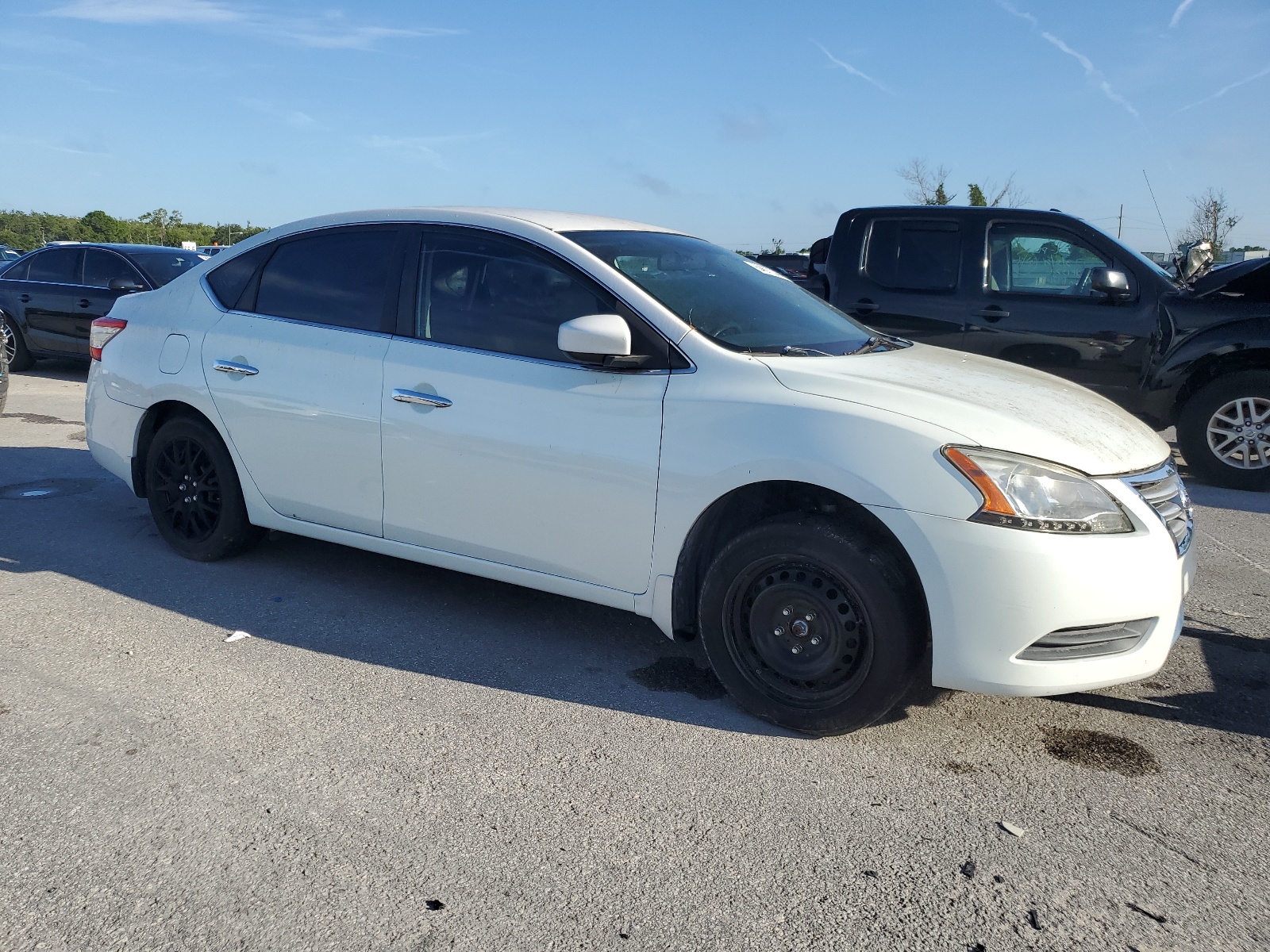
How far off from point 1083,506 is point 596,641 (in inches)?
79.6

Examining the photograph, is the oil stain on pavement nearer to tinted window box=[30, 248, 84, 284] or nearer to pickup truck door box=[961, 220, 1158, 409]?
pickup truck door box=[961, 220, 1158, 409]

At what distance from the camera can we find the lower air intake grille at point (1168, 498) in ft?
11.4

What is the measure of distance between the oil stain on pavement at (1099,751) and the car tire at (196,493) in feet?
12.0

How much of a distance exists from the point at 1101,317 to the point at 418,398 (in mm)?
5686

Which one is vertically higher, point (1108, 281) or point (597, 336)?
point (1108, 281)

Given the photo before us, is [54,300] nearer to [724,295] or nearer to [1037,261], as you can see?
[1037,261]

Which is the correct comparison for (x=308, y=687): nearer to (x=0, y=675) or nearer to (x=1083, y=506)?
(x=0, y=675)

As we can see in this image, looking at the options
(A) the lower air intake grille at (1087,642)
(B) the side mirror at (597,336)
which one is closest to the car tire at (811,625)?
(A) the lower air intake grille at (1087,642)

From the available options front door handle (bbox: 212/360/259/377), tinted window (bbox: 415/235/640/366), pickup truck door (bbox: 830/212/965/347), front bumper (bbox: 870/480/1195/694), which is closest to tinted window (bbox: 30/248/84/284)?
→ front door handle (bbox: 212/360/259/377)

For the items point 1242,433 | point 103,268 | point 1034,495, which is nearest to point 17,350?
point 103,268

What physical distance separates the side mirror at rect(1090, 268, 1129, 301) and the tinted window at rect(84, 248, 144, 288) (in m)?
10.1

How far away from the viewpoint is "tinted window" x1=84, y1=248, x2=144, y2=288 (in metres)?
12.4

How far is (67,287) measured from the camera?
1246cm

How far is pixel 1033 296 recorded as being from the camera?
8039 mm
